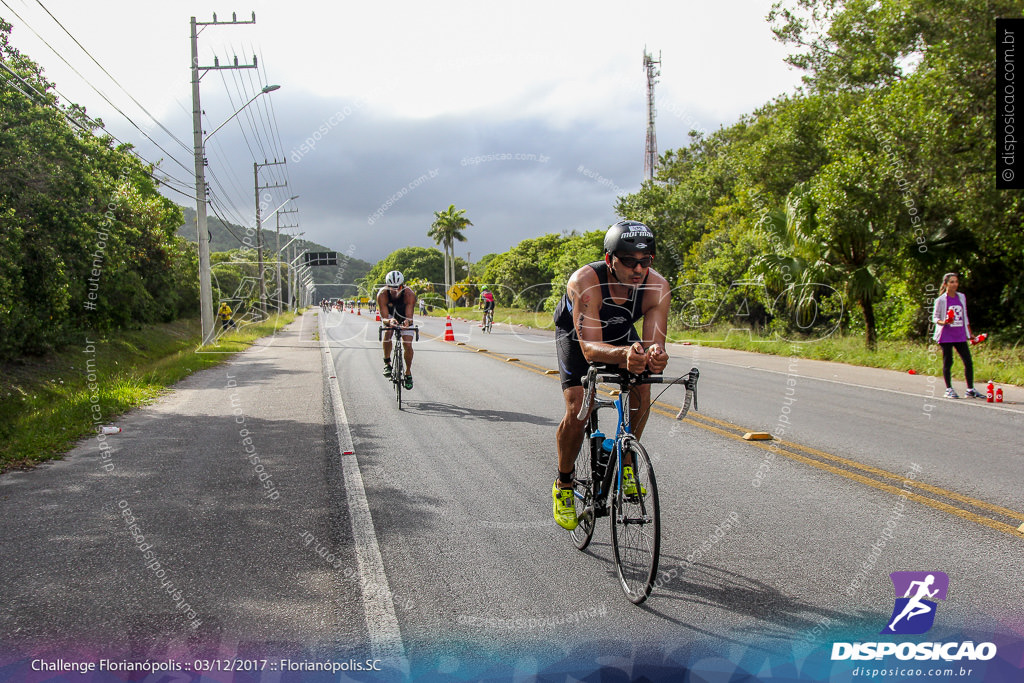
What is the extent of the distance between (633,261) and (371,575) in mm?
2380

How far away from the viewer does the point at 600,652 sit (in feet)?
10.7

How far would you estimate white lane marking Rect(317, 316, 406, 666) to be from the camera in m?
3.32

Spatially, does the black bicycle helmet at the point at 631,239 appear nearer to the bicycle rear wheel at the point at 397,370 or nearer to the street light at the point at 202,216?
the bicycle rear wheel at the point at 397,370

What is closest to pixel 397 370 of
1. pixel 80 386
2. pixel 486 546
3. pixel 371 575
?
pixel 486 546

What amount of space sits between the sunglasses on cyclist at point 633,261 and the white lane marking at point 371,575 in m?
2.27

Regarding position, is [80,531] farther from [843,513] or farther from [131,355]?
[131,355]

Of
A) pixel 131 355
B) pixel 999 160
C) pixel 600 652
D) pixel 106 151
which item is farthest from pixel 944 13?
pixel 131 355

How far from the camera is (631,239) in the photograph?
3.95m

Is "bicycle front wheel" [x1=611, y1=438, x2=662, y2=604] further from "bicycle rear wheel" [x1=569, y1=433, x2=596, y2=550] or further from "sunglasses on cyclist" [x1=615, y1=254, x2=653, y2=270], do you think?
"sunglasses on cyclist" [x1=615, y1=254, x2=653, y2=270]

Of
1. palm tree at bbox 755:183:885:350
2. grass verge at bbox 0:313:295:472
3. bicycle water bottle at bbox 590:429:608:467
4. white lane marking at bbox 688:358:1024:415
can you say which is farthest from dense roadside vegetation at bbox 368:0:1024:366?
grass verge at bbox 0:313:295:472

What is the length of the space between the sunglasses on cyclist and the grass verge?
21.7 ft

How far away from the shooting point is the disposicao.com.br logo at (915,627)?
127 inches

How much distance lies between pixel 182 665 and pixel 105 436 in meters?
6.65

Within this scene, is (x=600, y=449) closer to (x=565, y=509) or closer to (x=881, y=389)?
(x=565, y=509)
